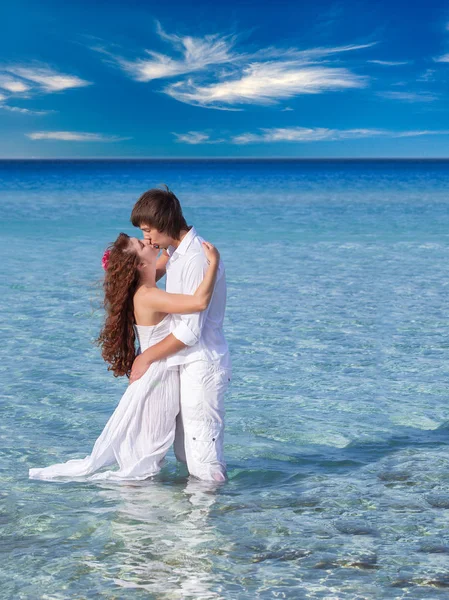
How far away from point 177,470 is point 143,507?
1.82 feet

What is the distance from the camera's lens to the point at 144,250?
4.56 meters

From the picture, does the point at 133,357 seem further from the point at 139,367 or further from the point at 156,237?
the point at 156,237

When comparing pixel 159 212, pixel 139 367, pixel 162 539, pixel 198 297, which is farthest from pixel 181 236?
pixel 162 539

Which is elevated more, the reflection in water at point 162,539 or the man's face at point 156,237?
the man's face at point 156,237

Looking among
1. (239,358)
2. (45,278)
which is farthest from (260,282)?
(239,358)

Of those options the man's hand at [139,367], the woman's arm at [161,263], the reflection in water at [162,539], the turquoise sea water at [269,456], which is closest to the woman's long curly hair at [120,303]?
the man's hand at [139,367]

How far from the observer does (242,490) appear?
516 cm

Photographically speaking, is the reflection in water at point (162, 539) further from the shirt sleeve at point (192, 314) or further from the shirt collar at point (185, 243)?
the shirt collar at point (185, 243)

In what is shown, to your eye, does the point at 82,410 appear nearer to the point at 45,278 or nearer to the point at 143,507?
the point at 143,507

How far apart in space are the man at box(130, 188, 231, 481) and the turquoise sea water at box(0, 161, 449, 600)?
385 mm

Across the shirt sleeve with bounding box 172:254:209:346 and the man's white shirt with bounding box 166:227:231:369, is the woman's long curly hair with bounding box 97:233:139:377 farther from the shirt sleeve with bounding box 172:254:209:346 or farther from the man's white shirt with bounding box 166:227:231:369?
the shirt sleeve with bounding box 172:254:209:346

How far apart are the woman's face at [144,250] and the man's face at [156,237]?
0.21ft

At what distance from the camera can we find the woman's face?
4.54 meters

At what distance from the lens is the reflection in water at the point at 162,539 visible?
12.8 feet
